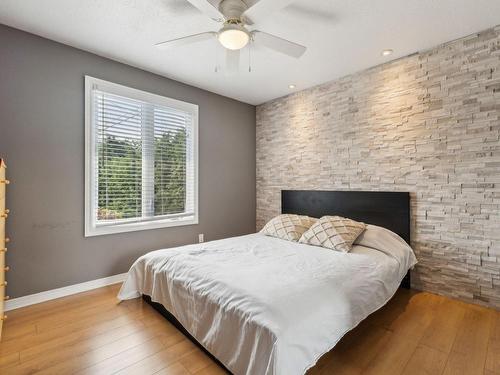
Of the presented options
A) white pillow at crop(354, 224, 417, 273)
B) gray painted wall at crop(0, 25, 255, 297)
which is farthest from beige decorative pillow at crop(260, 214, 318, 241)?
gray painted wall at crop(0, 25, 255, 297)

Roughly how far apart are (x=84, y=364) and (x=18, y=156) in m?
1.91

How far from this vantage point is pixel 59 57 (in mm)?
2496

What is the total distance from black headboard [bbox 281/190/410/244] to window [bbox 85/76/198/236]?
61.4 inches

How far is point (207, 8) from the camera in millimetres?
1652

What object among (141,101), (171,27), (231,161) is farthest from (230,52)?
(231,161)

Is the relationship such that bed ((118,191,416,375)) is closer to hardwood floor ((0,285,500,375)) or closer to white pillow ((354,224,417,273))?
white pillow ((354,224,417,273))

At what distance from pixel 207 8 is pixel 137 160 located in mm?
1969

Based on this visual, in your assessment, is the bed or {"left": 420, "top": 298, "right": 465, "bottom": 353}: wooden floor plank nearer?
the bed

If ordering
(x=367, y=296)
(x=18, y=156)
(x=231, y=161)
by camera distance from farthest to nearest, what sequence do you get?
(x=231, y=161) < (x=18, y=156) < (x=367, y=296)

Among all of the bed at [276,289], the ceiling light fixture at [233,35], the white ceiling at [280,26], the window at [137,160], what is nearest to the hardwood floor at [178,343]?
the bed at [276,289]

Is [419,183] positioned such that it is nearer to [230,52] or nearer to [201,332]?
[230,52]

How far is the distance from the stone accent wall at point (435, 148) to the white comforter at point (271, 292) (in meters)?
0.42

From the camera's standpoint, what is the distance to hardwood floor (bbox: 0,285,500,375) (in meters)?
1.54

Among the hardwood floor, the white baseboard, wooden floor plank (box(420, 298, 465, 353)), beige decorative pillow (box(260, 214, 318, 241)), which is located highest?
beige decorative pillow (box(260, 214, 318, 241))
